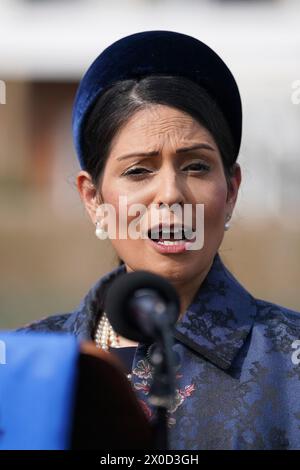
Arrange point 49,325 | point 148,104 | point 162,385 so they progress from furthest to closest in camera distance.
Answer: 1. point 49,325
2. point 148,104
3. point 162,385

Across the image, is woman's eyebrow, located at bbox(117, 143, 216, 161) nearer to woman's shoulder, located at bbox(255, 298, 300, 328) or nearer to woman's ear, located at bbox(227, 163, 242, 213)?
woman's ear, located at bbox(227, 163, 242, 213)

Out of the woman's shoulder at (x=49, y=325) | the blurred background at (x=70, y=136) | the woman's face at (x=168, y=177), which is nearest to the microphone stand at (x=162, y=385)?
the woman's face at (x=168, y=177)

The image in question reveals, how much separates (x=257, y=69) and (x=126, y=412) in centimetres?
864

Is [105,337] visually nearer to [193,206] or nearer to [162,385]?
[193,206]

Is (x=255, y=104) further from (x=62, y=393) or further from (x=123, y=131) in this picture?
(x=62, y=393)

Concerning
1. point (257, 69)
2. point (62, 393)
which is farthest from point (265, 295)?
point (62, 393)

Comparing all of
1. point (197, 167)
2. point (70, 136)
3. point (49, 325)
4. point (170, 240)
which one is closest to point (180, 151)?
point (197, 167)

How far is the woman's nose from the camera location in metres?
2.13

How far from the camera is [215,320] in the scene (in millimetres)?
2307

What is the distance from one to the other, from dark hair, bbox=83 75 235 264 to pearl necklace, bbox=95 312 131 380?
42cm

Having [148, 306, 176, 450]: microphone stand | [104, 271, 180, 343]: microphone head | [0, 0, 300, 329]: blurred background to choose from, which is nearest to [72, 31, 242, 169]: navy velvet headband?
[104, 271, 180, 343]: microphone head

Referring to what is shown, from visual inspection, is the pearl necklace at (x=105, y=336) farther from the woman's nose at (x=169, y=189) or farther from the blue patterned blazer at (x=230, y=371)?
the woman's nose at (x=169, y=189)

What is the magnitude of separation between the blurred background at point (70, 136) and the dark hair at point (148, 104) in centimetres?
637

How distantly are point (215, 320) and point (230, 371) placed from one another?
15 cm
